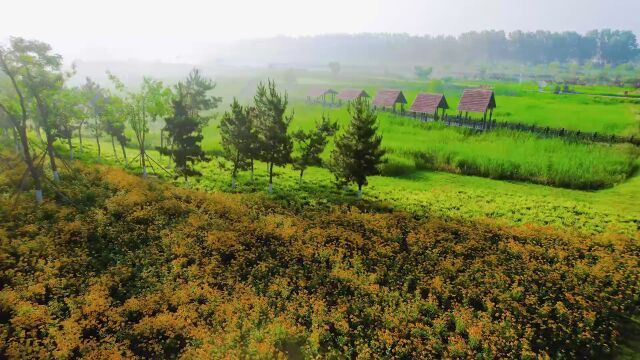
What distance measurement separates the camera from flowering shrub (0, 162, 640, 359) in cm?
1478

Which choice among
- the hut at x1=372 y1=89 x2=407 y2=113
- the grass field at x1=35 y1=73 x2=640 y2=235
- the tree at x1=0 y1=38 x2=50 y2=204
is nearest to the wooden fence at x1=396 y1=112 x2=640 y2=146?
the grass field at x1=35 y1=73 x2=640 y2=235

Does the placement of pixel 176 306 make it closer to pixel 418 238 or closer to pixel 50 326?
pixel 50 326

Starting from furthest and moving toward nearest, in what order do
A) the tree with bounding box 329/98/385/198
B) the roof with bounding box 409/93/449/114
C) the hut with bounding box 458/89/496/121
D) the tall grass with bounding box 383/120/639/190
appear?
1. the roof with bounding box 409/93/449/114
2. the hut with bounding box 458/89/496/121
3. the tall grass with bounding box 383/120/639/190
4. the tree with bounding box 329/98/385/198

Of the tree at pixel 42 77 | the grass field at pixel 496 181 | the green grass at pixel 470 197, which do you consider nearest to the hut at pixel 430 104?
the grass field at pixel 496 181

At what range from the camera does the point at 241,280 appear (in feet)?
62.4

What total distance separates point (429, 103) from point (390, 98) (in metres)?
12.3

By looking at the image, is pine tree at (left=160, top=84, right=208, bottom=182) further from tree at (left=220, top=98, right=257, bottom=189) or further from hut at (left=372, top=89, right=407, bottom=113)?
hut at (left=372, top=89, right=407, bottom=113)

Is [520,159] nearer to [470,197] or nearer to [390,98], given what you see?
[470,197]

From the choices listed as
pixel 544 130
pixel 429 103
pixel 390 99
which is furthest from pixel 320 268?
pixel 390 99

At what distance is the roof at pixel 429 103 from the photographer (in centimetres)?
5891

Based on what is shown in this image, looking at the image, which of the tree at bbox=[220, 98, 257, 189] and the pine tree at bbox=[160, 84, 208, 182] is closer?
the pine tree at bbox=[160, 84, 208, 182]

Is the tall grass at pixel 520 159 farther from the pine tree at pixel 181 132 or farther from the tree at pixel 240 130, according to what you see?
the pine tree at pixel 181 132

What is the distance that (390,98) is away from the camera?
71.1 metres

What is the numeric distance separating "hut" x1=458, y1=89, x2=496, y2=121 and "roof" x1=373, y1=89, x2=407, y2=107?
604 inches
